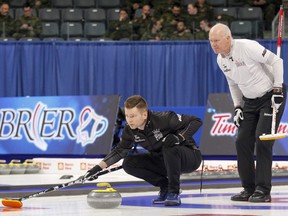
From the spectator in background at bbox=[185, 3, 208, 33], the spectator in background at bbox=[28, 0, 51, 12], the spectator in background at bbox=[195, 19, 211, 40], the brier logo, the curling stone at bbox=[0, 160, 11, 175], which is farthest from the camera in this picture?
the spectator in background at bbox=[28, 0, 51, 12]

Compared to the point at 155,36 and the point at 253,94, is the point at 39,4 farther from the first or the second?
the point at 253,94

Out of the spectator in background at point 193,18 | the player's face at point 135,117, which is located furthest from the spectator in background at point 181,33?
the player's face at point 135,117

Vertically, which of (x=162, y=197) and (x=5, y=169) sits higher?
(x=162, y=197)

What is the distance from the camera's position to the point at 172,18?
18891 mm

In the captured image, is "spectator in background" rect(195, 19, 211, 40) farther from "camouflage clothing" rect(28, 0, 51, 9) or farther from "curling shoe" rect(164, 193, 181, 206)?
"curling shoe" rect(164, 193, 181, 206)

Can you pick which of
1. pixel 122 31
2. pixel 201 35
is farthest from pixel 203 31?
pixel 122 31

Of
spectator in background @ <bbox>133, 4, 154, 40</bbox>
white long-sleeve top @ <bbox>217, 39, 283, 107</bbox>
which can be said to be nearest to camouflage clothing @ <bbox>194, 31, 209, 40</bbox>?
spectator in background @ <bbox>133, 4, 154, 40</bbox>

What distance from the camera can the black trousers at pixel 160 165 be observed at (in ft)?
22.3

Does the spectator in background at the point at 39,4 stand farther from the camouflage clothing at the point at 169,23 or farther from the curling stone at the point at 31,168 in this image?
the curling stone at the point at 31,168

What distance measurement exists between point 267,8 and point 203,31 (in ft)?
6.47

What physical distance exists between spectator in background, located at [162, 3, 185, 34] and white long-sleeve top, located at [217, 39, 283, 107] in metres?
11.4

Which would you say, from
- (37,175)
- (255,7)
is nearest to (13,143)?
(37,175)

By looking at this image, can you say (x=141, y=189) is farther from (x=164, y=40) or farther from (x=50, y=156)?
(x=164, y=40)

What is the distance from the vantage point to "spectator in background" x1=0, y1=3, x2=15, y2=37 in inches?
734
